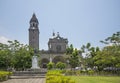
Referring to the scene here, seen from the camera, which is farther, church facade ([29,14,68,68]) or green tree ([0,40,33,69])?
church facade ([29,14,68,68])

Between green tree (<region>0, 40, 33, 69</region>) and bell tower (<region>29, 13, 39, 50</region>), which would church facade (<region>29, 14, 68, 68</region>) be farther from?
green tree (<region>0, 40, 33, 69</region>)

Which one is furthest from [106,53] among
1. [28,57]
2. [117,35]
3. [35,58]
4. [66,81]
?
[66,81]

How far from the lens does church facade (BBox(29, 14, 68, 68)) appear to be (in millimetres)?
80750

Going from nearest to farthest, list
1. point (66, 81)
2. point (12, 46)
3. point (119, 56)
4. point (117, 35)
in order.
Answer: point (66, 81)
point (119, 56)
point (117, 35)
point (12, 46)

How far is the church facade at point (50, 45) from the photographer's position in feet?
265

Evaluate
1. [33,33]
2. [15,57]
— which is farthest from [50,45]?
[15,57]

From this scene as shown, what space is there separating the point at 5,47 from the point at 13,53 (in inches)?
135

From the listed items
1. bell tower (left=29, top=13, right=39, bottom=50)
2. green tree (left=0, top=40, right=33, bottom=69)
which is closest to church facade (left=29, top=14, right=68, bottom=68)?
bell tower (left=29, top=13, right=39, bottom=50)

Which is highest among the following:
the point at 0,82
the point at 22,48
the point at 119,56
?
the point at 22,48

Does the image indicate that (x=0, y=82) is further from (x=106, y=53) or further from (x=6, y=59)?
(x=6, y=59)

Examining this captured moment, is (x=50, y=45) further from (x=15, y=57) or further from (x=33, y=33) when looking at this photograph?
(x=15, y=57)

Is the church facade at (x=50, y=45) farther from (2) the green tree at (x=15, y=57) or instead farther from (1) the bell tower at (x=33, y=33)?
(2) the green tree at (x=15, y=57)

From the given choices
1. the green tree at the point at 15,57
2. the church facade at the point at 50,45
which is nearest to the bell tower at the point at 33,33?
the church facade at the point at 50,45

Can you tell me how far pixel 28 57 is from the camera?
50.0 m
